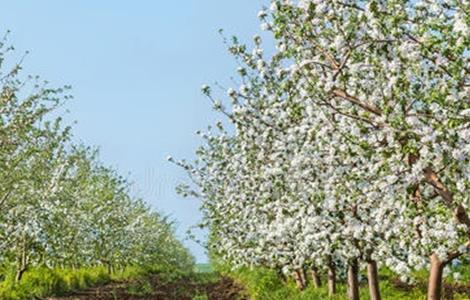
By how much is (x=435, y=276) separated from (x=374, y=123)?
3752mm

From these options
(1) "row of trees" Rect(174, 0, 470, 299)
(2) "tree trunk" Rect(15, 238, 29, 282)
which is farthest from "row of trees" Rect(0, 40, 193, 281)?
(1) "row of trees" Rect(174, 0, 470, 299)

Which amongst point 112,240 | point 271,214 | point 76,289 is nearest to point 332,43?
point 271,214

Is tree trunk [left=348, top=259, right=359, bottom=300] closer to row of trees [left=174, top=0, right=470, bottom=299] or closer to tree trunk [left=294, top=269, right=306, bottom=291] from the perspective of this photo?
row of trees [left=174, top=0, right=470, bottom=299]

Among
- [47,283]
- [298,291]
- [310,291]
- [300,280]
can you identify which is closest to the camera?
[310,291]

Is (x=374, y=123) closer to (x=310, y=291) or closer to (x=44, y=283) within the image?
(x=310, y=291)

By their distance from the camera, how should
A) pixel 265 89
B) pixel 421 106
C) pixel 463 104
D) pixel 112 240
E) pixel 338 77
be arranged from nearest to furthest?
pixel 463 104 → pixel 421 106 → pixel 338 77 → pixel 265 89 → pixel 112 240

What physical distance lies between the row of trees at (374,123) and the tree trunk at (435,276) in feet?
0.08

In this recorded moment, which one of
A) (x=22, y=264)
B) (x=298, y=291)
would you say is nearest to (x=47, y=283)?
(x=22, y=264)

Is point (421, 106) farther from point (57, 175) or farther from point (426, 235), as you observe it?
point (57, 175)

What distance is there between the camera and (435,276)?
11.8m

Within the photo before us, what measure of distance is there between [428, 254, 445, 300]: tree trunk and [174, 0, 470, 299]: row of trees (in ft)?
0.08

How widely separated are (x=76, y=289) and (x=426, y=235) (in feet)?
106

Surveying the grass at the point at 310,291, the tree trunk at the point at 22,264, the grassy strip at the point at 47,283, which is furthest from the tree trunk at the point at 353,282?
the tree trunk at the point at 22,264

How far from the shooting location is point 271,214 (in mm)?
17938
